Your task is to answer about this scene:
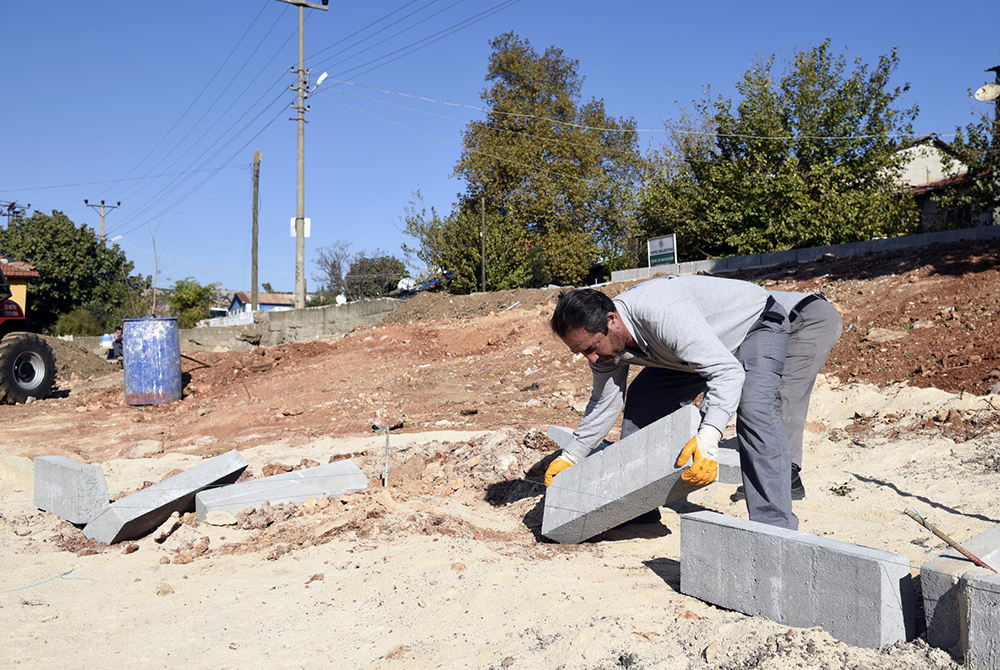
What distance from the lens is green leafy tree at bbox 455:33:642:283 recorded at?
27.3 metres

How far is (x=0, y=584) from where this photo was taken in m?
3.64

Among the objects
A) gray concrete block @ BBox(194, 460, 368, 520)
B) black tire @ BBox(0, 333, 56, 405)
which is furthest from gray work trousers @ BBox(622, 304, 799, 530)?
black tire @ BBox(0, 333, 56, 405)

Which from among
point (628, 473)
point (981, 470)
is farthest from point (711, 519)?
point (981, 470)

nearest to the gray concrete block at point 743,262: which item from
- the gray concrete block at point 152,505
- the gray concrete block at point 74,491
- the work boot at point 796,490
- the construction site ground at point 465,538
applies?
the construction site ground at point 465,538

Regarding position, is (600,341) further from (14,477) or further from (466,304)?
(466,304)

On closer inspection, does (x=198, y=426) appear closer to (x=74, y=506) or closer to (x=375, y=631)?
(x=74, y=506)

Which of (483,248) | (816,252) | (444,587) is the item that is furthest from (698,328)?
(483,248)

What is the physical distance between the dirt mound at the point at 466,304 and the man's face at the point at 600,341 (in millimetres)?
11983

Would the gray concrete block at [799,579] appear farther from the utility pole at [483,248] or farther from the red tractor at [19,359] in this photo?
the utility pole at [483,248]

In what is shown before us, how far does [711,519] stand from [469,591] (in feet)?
3.37

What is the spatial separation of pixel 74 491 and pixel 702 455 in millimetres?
3695

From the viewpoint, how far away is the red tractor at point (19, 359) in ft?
37.8

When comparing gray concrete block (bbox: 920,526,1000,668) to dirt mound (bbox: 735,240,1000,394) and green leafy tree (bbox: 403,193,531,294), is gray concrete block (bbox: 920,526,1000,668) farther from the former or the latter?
green leafy tree (bbox: 403,193,531,294)

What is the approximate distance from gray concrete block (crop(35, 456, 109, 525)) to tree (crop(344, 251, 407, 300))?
31459 mm
